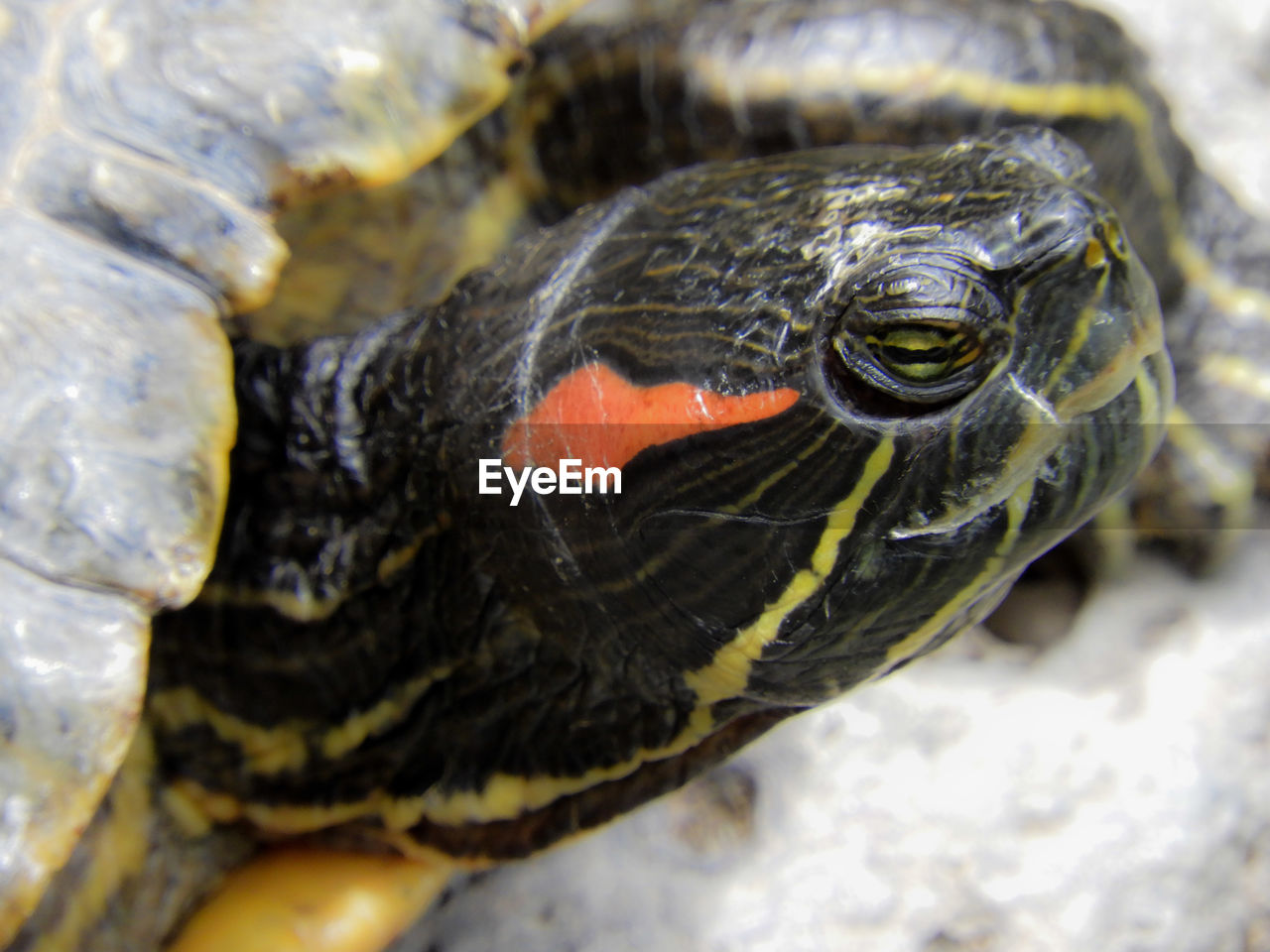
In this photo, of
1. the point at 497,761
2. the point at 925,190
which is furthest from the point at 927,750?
the point at 925,190

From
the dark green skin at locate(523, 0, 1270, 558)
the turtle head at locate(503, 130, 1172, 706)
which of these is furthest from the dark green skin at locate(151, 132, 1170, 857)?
the dark green skin at locate(523, 0, 1270, 558)

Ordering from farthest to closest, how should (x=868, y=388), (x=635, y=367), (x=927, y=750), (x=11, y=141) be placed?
(x=927, y=750)
(x=11, y=141)
(x=635, y=367)
(x=868, y=388)

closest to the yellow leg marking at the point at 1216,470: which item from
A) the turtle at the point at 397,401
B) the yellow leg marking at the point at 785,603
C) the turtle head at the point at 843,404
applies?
the turtle at the point at 397,401

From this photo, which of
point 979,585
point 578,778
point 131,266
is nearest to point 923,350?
point 979,585

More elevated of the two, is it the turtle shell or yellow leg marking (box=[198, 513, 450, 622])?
the turtle shell

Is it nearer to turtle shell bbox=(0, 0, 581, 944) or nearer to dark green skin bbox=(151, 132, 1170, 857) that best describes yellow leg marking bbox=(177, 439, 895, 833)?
dark green skin bbox=(151, 132, 1170, 857)

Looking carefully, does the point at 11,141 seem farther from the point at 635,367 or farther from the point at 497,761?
the point at 497,761

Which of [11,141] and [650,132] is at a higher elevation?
[11,141]
